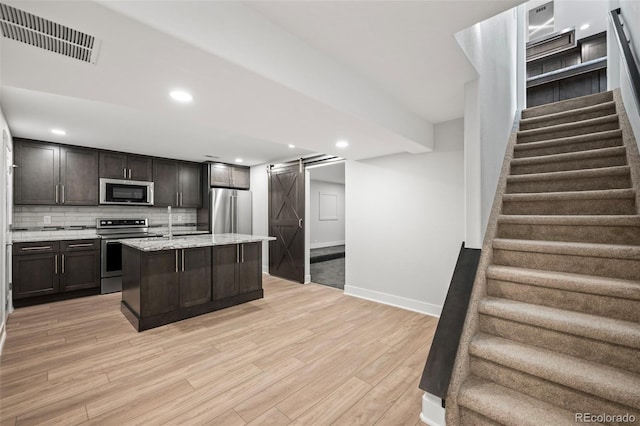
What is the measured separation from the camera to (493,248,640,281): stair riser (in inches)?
66.4

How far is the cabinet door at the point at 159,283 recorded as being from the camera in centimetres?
304

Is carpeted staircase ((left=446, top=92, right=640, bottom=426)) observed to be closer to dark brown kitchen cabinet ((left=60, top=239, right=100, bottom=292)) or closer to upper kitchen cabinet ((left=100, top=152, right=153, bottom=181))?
dark brown kitchen cabinet ((left=60, top=239, right=100, bottom=292))

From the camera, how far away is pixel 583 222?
1.99 m

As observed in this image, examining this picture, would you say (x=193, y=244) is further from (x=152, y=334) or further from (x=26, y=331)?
(x=26, y=331)

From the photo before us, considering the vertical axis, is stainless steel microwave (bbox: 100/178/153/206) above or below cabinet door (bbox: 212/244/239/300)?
above

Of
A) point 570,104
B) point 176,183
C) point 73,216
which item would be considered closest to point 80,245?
point 73,216

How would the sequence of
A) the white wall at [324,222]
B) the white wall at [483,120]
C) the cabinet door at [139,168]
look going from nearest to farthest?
the white wall at [483,120] → the cabinet door at [139,168] → the white wall at [324,222]

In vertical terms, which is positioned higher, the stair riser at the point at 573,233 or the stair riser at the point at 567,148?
the stair riser at the point at 567,148

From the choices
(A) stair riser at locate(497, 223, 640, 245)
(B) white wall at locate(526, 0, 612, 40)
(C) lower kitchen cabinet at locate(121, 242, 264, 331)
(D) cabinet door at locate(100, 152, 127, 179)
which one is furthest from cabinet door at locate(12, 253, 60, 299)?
(B) white wall at locate(526, 0, 612, 40)

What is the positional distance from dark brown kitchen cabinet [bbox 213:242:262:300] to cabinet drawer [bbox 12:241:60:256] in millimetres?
2559

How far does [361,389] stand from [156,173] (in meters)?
5.30

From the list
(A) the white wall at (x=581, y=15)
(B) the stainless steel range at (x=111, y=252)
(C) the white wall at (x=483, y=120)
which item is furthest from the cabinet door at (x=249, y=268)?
(A) the white wall at (x=581, y=15)

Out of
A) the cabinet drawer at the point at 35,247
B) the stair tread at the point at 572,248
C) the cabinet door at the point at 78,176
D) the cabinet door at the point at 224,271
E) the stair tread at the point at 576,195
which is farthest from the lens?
the cabinet door at the point at 78,176

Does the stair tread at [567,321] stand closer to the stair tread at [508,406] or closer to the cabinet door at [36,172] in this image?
the stair tread at [508,406]
